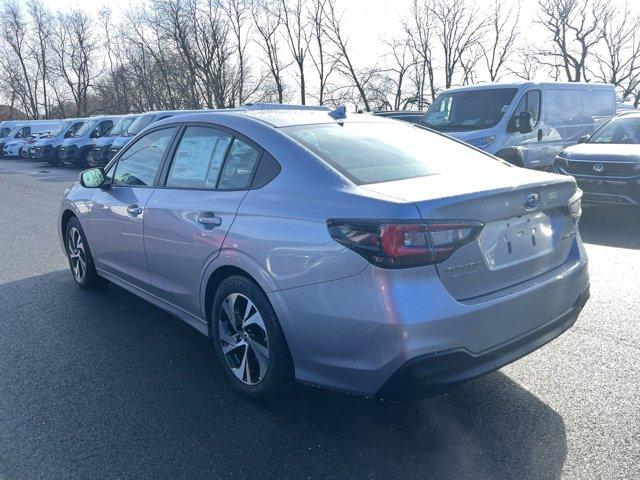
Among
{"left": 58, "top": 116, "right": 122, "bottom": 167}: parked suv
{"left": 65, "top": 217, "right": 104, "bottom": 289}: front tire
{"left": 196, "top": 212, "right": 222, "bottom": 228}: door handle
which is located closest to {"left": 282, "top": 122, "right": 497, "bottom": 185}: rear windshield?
{"left": 196, "top": 212, "right": 222, "bottom": 228}: door handle

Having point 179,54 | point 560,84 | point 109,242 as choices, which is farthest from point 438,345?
point 179,54

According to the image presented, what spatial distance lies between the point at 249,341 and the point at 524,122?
8173 millimetres

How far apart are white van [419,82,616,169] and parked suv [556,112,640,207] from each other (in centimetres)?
115

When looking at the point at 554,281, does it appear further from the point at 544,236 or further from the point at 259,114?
the point at 259,114

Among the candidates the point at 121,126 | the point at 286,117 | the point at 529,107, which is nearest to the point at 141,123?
the point at 121,126

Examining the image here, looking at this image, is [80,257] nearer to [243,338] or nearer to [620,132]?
[243,338]

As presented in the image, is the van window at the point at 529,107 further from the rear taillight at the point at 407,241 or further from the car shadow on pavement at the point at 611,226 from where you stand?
the rear taillight at the point at 407,241

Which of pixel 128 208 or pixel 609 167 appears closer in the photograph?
pixel 128 208

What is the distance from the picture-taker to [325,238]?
9.09 ft

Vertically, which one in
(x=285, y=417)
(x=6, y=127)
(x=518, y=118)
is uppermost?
(x=6, y=127)

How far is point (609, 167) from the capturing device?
8148 mm

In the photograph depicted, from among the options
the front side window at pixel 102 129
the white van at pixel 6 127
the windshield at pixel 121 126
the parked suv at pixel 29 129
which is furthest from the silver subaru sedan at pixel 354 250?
the white van at pixel 6 127

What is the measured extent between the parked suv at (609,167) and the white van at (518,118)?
1153mm

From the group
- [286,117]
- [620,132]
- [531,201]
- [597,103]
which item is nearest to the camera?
[531,201]
